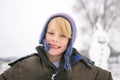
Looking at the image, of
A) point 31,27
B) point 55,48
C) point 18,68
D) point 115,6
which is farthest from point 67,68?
point 115,6

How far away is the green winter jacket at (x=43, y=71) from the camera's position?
3.90 feet

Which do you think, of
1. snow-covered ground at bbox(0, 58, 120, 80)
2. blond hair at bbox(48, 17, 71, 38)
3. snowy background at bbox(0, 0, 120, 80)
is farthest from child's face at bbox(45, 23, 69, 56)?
snow-covered ground at bbox(0, 58, 120, 80)

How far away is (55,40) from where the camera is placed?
1.19 m

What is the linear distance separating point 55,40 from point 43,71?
0.46 feet

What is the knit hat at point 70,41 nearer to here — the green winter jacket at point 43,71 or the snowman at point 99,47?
the green winter jacket at point 43,71

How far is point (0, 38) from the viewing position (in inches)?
77.2

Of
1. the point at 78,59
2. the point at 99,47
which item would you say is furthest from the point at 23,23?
the point at 78,59

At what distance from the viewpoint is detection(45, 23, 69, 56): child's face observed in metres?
1.19

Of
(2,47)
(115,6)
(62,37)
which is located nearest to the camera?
(62,37)

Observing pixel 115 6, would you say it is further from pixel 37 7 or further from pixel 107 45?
pixel 37 7

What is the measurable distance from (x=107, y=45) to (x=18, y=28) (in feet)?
2.18

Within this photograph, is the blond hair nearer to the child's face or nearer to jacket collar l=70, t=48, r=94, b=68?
the child's face

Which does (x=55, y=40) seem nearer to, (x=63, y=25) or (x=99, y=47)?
(x=63, y=25)

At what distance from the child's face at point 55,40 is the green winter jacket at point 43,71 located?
0.16ft
